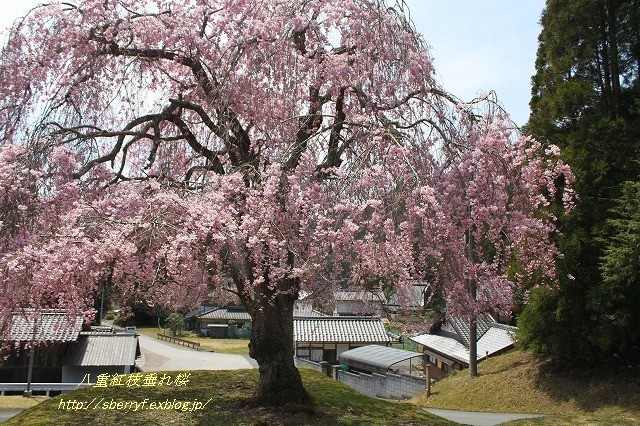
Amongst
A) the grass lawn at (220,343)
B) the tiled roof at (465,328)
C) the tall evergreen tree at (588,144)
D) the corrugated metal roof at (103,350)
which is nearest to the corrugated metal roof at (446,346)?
the tiled roof at (465,328)

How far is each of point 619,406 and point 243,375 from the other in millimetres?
8379

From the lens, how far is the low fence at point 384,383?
1772 cm

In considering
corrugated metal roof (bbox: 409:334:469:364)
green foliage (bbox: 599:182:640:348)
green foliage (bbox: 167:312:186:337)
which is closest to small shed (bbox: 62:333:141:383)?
corrugated metal roof (bbox: 409:334:469:364)

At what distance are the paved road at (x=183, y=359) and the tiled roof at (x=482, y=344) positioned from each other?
28.3 feet

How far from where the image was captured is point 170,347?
113 ft

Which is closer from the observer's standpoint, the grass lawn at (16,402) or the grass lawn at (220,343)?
the grass lawn at (16,402)

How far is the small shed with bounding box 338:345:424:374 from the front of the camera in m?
19.7

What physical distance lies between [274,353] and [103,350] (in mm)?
14761

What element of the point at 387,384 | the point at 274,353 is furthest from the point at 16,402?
the point at 387,384

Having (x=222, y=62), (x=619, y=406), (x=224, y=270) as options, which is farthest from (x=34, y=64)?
(x=619, y=406)

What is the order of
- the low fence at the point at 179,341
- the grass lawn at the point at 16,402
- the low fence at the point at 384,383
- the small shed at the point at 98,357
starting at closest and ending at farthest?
the grass lawn at the point at 16,402
the low fence at the point at 384,383
the small shed at the point at 98,357
the low fence at the point at 179,341

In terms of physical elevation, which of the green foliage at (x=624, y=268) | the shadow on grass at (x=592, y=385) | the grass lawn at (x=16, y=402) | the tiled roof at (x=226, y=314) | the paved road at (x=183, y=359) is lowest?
the paved road at (x=183, y=359)

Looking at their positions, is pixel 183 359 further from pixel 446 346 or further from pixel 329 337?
pixel 446 346

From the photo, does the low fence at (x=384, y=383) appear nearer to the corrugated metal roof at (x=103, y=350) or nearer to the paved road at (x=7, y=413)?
the corrugated metal roof at (x=103, y=350)
